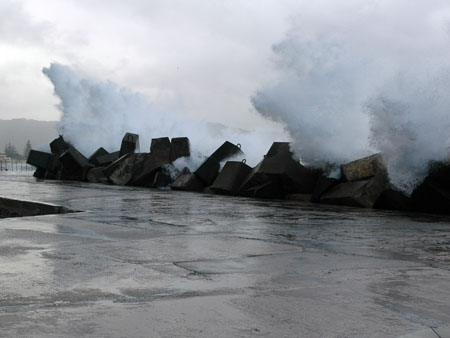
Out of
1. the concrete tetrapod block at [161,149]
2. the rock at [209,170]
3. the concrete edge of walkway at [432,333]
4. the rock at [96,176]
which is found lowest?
the concrete edge of walkway at [432,333]

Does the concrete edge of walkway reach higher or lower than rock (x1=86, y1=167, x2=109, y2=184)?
lower

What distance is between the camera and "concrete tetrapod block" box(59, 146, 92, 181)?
18.6 m

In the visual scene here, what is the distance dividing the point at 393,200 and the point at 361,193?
0.54 metres

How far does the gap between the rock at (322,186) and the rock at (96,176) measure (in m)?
8.46

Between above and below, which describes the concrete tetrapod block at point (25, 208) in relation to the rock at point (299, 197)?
below

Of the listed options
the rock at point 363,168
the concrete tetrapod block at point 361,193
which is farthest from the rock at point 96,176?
the concrete tetrapod block at point 361,193

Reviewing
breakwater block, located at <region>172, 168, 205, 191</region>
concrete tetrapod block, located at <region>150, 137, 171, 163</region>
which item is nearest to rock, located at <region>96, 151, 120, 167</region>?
concrete tetrapod block, located at <region>150, 137, 171, 163</region>

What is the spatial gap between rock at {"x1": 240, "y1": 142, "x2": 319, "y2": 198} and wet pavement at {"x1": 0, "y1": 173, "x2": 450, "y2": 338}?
5.46 metres

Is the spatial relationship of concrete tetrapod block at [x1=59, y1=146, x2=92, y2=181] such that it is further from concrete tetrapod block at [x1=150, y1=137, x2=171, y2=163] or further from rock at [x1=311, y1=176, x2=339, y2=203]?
rock at [x1=311, y1=176, x2=339, y2=203]

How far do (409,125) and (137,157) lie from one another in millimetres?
9185

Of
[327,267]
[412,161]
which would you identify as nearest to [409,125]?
[412,161]

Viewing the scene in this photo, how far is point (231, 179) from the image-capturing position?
12422mm

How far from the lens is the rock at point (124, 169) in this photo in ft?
53.6

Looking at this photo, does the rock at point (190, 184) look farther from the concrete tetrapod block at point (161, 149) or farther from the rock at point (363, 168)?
the rock at point (363, 168)
